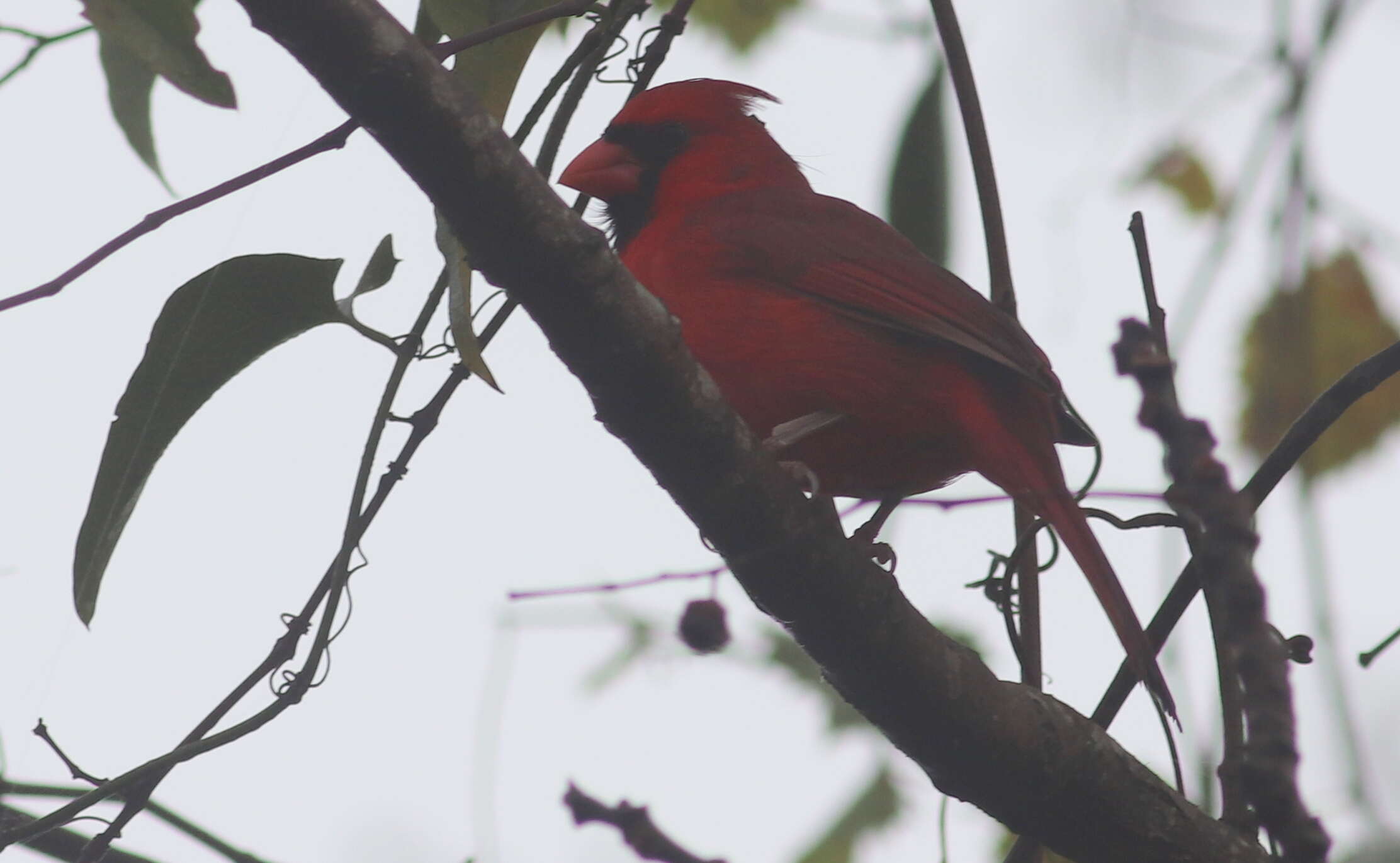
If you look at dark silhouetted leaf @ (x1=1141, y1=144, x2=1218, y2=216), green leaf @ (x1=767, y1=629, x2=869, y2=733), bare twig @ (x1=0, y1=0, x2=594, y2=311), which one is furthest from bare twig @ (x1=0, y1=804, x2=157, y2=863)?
dark silhouetted leaf @ (x1=1141, y1=144, x2=1218, y2=216)

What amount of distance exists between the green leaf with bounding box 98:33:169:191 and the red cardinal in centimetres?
80

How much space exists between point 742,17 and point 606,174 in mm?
1983

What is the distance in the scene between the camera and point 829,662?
194 cm

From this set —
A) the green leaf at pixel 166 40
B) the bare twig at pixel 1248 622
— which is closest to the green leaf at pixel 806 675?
the green leaf at pixel 166 40

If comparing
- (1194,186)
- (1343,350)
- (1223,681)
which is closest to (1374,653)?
(1223,681)

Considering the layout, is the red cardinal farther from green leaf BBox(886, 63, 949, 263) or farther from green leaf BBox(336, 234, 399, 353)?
green leaf BBox(336, 234, 399, 353)

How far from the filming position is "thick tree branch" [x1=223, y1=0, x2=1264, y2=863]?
Answer: 1.45m

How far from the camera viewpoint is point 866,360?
2426 millimetres

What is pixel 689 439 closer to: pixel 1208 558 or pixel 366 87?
pixel 366 87

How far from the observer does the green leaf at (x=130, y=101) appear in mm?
2465

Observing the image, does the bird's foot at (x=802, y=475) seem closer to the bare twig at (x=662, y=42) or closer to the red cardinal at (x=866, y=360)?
the red cardinal at (x=866, y=360)

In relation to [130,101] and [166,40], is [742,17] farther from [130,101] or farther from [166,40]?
[166,40]

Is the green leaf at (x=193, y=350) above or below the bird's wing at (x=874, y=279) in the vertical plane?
below

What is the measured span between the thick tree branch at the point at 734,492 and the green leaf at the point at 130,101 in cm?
115
